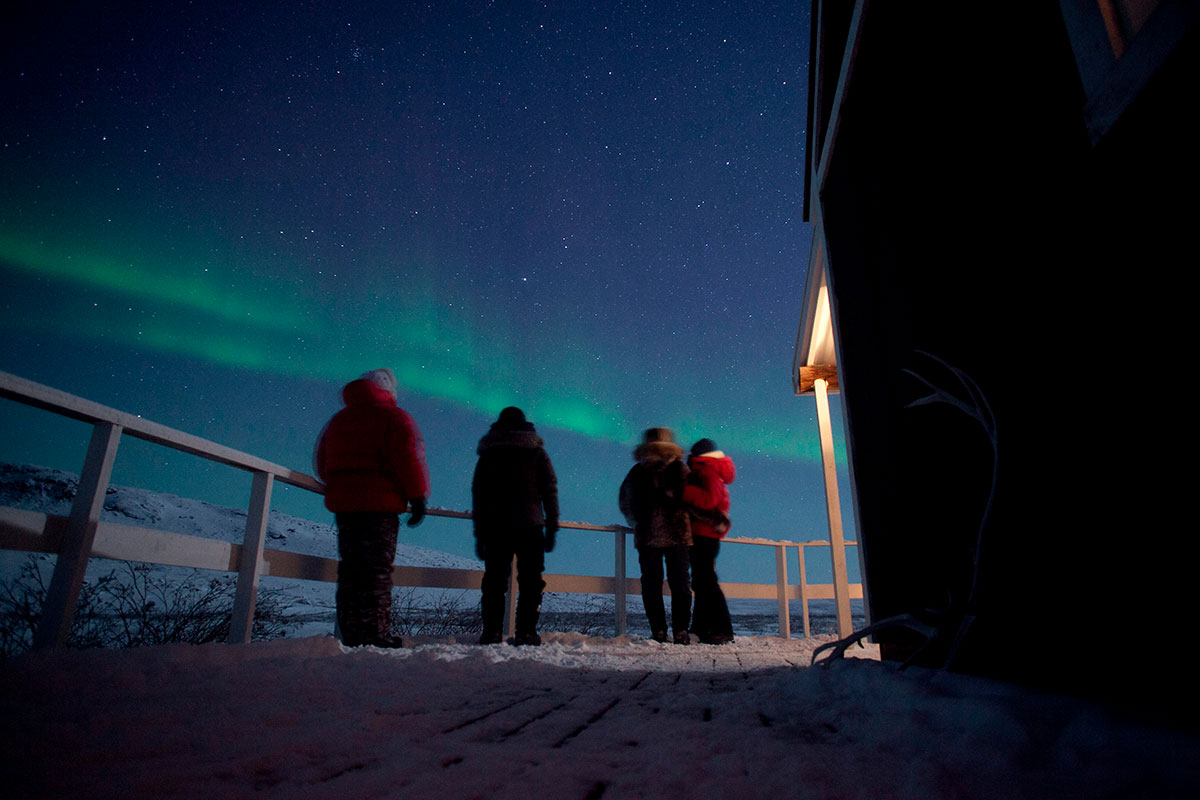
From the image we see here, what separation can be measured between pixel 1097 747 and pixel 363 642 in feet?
10.3

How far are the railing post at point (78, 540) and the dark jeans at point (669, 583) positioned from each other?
12.4 feet

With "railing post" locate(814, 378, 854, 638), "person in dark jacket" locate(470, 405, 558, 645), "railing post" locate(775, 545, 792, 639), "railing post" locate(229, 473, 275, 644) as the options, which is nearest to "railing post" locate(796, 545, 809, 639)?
"railing post" locate(775, 545, 792, 639)

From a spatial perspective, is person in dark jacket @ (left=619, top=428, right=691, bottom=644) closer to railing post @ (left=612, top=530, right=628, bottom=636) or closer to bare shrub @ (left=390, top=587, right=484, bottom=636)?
railing post @ (left=612, top=530, right=628, bottom=636)

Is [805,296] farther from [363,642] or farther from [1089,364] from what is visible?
[363,642]

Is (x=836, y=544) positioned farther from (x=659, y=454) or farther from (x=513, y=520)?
(x=513, y=520)

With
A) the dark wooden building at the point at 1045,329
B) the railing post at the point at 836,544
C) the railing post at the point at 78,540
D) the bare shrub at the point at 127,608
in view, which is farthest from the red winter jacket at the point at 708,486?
the railing post at the point at 78,540

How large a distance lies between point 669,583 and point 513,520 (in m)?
1.79

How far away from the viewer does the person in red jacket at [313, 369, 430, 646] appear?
3.02 meters

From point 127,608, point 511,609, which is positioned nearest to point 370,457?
point 511,609

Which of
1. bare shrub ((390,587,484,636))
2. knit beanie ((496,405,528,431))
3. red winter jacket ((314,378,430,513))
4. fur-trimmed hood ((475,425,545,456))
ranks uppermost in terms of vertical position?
knit beanie ((496,405,528,431))

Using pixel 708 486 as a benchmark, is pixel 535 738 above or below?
below

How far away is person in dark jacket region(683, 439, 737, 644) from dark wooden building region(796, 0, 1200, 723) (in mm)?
2378

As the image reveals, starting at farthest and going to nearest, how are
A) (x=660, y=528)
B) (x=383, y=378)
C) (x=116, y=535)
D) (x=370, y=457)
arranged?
(x=660, y=528) < (x=383, y=378) < (x=370, y=457) < (x=116, y=535)

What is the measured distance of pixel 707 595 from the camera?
15.6 ft
